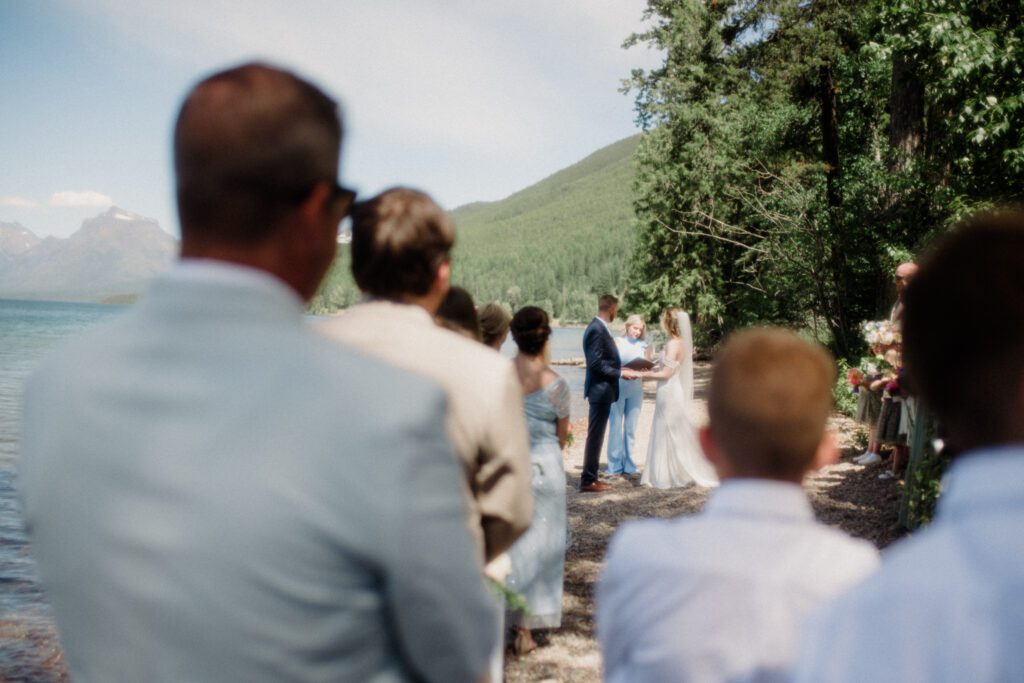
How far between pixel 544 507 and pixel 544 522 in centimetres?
10

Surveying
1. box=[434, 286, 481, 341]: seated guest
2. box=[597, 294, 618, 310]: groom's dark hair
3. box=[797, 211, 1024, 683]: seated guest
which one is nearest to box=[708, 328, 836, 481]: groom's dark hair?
box=[797, 211, 1024, 683]: seated guest

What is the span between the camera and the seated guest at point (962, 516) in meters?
1.15

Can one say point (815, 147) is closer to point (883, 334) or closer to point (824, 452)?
point (883, 334)

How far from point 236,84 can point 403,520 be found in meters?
0.74

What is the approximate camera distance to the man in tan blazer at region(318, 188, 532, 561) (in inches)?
94.3

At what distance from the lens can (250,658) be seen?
1.14 meters

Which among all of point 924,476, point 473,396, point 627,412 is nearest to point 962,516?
point 473,396

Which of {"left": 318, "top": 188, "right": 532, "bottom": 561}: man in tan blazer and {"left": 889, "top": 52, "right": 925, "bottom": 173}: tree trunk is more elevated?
{"left": 889, "top": 52, "right": 925, "bottom": 173}: tree trunk

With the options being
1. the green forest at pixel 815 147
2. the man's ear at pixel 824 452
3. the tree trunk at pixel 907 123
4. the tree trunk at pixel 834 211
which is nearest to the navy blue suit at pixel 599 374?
the green forest at pixel 815 147

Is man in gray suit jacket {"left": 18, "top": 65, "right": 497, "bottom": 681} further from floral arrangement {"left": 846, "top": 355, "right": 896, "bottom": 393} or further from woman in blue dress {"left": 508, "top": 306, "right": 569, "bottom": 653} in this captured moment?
floral arrangement {"left": 846, "top": 355, "right": 896, "bottom": 393}

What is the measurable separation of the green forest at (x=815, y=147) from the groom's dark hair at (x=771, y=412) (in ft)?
19.2

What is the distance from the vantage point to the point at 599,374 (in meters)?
10.4

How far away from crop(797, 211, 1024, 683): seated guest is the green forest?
6.43 meters

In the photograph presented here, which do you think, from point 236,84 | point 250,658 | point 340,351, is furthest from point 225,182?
point 250,658
